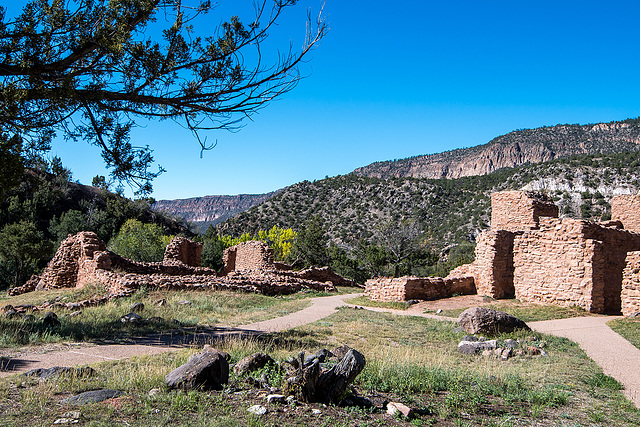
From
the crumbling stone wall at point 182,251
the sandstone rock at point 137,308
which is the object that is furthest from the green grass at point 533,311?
the crumbling stone wall at point 182,251

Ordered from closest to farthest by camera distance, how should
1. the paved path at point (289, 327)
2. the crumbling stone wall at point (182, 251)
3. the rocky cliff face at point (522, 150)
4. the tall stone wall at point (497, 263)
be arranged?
the paved path at point (289, 327), the tall stone wall at point (497, 263), the crumbling stone wall at point (182, 251), the rocky cliff face at point (522, 150)

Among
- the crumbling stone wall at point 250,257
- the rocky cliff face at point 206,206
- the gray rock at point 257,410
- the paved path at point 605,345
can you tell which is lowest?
the paved path at point 605,345

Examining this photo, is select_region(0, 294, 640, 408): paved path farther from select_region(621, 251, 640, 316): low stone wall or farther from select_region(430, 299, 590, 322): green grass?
select_region(621, 251, 640, 316): low stone wall

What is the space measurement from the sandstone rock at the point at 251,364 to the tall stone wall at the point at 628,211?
64.4 feet

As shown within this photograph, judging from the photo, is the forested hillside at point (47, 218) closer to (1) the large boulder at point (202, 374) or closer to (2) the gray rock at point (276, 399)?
(1) the large boulder at point (202, 374)

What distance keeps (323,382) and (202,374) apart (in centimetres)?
133

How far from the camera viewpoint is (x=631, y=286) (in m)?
12.9

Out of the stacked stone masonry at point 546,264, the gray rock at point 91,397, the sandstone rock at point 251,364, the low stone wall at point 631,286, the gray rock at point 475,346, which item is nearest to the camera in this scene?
the gray rock at point 91,397

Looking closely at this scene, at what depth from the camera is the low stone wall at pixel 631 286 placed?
12758mm

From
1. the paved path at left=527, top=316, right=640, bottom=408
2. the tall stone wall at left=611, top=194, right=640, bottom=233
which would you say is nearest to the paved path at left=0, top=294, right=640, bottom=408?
the paved path at left=527, top=316, right=640, bottom=408

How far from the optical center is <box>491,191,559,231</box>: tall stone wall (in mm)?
17453

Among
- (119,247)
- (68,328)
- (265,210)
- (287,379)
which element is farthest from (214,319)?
(265,210)

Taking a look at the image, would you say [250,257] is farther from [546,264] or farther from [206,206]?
[206,206]

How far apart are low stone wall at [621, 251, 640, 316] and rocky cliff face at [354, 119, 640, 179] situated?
58450 mm
